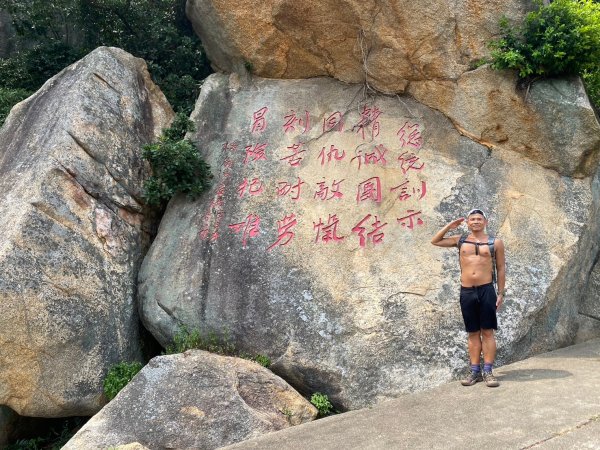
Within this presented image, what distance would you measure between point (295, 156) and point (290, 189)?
0.47 meters

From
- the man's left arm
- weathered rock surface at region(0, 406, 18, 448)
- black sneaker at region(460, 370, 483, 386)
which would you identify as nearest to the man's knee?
the man's left arm

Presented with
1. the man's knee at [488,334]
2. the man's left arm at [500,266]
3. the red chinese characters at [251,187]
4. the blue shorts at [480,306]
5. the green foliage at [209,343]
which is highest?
the red chinese characters at [251,187]

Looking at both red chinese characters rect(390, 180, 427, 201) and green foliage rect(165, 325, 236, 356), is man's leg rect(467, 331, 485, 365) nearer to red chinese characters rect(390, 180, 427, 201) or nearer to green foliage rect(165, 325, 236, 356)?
red chinese characters rect(390, 180, 427, 201)

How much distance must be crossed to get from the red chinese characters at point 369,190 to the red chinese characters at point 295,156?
0.83m

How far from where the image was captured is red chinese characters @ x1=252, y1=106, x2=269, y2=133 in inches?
299

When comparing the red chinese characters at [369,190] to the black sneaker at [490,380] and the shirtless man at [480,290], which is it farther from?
the black sneaker at [490,380]

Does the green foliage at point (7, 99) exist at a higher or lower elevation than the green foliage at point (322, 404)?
higher

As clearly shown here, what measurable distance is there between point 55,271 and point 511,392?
4474 mm

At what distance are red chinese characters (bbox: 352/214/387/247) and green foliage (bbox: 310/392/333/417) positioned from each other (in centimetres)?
165

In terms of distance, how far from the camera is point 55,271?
622cm

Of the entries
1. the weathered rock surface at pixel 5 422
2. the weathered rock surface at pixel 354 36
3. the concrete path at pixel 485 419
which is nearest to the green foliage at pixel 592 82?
the weathered rock surface at pixel 354 36

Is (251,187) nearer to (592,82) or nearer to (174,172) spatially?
(174,172)

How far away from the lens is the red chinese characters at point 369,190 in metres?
6.77

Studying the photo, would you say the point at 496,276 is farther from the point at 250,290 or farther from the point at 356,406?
the point at 250,290
